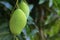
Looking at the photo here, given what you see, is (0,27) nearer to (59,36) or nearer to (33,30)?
(33,30)

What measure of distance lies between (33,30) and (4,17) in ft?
0.52

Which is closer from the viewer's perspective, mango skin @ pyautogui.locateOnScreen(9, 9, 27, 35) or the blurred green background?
mango skin @ pyautogui.locateOnScreen(9, 9, 27, 35)

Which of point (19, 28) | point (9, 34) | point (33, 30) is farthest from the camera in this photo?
point (33, 30)

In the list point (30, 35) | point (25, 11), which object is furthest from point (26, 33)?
point (25, 11)

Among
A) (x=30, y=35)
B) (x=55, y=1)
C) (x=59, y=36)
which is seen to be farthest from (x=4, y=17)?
(x=59, y=36)

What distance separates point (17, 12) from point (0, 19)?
0.16m

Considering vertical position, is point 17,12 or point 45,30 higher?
point 17,12

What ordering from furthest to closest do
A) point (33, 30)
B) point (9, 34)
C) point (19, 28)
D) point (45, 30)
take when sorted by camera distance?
point (45, 30) < point (33, 30) < point (9, 34) < point (19, 28)

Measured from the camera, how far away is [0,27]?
0.71 metres

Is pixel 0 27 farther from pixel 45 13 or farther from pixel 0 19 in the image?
pixel 45 13

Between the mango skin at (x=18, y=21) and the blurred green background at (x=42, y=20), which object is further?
the blurred green background at (x=42, y=20)

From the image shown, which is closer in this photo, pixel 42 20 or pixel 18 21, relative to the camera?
pixel 18 21

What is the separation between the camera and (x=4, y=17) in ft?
2.42

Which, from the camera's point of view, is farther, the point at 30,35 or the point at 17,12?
the point at 30,35
